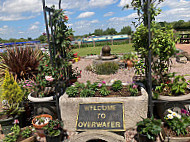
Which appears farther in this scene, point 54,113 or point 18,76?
point 18,76

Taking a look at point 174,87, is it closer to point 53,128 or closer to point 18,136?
point 53,128

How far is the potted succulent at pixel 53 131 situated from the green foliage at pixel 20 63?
2915 mm

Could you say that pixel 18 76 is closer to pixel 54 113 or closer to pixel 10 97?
pixel 10 97

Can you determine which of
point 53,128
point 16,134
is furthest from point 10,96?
point 53,128

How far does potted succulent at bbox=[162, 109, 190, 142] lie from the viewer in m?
2.81

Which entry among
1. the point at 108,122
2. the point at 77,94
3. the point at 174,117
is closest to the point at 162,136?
the point at 174,117

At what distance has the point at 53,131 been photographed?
3066 mm

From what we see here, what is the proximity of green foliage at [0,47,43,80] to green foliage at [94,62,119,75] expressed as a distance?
2932 millimetres

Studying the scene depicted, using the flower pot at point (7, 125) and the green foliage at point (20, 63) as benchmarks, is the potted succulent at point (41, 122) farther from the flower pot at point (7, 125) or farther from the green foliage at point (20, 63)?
the green foliage at point (20, 63)

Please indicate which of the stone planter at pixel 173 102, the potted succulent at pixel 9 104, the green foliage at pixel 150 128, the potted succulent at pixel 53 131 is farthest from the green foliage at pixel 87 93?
the stone planter at pixel 173 102

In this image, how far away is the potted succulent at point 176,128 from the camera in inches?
111

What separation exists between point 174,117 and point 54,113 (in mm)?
2683

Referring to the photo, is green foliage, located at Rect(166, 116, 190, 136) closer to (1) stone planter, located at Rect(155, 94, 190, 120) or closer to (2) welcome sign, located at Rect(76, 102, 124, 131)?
(1) stone planter, located at Rect(155, 94, 190, 120)

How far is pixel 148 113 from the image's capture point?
11.8ft
